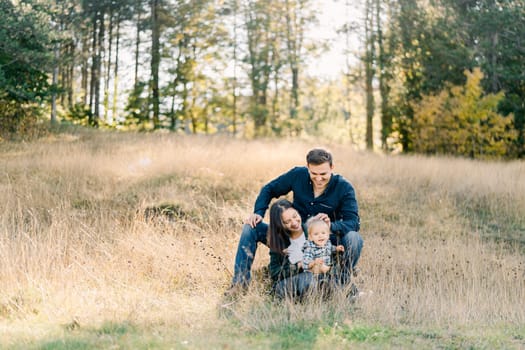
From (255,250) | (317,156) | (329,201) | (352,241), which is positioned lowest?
(255,250)

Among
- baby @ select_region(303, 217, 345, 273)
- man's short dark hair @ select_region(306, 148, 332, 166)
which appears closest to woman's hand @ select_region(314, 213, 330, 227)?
baby @ select_region(303, 217, 345, 273)

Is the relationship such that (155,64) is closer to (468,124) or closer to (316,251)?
(468,124)

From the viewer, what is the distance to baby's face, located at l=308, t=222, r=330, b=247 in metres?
4.70

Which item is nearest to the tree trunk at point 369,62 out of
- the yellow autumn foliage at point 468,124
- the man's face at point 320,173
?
the yellow autumn foliage at point 468,124

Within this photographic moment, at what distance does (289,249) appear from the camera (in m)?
4.86

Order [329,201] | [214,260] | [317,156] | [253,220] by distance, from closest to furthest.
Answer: [317,156] < [253,220] < [329,201] < [214,260]

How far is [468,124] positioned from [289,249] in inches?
628

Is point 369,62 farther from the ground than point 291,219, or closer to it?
farther from the ground

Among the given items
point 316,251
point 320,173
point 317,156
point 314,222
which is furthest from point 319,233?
point 317,156

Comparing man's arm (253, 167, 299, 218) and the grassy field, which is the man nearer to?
man's arm (253, 167, 299, 218)

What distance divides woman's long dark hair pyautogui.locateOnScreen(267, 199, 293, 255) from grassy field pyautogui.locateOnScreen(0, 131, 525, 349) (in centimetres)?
51

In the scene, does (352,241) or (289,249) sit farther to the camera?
(352,241)

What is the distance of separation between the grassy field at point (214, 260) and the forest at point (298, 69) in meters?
8.31

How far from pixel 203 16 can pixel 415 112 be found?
9.70 m
